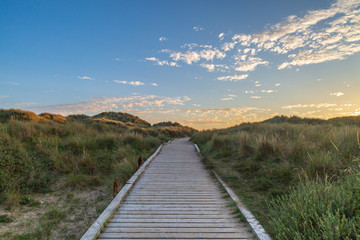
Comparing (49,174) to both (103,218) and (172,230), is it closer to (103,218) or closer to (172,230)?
(103,218)

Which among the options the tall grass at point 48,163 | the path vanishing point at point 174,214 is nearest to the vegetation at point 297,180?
the path vanishing point at point 174,214

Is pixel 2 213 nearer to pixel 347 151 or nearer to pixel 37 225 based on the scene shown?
pixel 37 225

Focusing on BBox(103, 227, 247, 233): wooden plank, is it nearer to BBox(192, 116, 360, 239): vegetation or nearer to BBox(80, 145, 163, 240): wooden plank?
BBox(80, 145, 163, 240): wooden plank

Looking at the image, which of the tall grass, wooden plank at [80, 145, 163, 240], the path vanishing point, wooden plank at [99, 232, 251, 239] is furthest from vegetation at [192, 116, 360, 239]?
the tall grass

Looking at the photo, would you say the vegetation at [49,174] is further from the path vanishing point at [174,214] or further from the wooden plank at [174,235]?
the wooden plank at [174,235]

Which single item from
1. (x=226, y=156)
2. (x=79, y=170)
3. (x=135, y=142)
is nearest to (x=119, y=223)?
(x=79, y=170)

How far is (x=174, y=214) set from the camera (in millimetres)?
3906

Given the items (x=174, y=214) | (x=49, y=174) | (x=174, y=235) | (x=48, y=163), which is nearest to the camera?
(x=174, y=235)

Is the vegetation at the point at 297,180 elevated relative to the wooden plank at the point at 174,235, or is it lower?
elevated

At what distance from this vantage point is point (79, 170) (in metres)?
7.82

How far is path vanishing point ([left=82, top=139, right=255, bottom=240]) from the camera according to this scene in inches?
127

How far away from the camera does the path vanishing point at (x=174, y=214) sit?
3219 mm

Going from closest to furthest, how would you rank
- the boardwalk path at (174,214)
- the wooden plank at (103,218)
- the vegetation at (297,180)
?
the vegetation at (297,180) → the wooden plank at (103,218) → the boardwalk path at (174,214)

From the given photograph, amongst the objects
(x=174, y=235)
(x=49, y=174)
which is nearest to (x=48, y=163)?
(x=49, y=174)
